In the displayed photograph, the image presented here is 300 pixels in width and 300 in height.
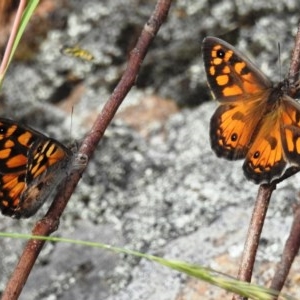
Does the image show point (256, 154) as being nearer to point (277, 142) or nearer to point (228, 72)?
point (277, 142)

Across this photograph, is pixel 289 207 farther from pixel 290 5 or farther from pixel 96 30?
pixel 96 30

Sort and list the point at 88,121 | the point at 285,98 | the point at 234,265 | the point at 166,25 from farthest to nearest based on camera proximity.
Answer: the point at 166,25 → the point at 88,121 → the point at 234,265 → the point at 285,98

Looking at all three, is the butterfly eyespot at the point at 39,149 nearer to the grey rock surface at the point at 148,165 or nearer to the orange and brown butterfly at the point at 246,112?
the orange and brown butterfly at the point at 246,112

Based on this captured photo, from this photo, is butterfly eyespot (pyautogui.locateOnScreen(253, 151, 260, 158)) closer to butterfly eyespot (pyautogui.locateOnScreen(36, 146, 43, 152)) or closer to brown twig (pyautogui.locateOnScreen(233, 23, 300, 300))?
brown twig (pyautogui.locateOnScreen(233, 23, 300, 300))

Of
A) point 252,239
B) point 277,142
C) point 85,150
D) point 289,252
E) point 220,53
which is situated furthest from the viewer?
point 220,53

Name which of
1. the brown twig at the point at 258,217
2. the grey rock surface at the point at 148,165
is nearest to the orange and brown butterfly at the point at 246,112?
the brown twig at the point at 258,217

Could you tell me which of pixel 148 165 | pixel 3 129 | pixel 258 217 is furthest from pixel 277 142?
pixel 148 165

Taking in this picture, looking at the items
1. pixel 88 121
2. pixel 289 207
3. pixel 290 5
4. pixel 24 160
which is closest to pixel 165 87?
pixel 88 121
